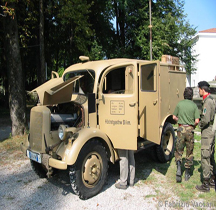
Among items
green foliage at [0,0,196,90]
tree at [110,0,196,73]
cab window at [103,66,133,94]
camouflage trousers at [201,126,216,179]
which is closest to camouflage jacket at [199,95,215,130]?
camouflage trousers at [201,126,216,179]

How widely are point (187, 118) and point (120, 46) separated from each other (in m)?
15.2

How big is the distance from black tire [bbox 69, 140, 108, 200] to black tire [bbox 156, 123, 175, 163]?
6.22 ft

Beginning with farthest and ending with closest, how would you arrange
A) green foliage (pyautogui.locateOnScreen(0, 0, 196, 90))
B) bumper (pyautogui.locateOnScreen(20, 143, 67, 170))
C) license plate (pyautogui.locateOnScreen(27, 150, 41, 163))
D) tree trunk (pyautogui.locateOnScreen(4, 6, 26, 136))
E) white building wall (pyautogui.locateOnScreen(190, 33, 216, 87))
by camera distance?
white building wall (pyautogui.locateOnScreen(190, 33, 216, 87)) < green foliage (pyautogui.locateOnScreen(0, 0, 196, 90)) < tree trunk (pyautogui.locateOnScreen(4, 6, 26, 136)) < license plate (pyautogui.locateOnScreen(27, 150, 41, 163)) < bumper (pyautogui.locateOnScreen(20, 143, 67, 170))

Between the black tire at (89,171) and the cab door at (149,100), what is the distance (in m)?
1.02

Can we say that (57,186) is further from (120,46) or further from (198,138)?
(120,46)

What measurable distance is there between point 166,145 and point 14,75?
223 inches

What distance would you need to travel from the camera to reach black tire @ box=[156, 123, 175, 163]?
564 centimetres

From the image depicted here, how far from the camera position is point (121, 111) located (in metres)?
4.33

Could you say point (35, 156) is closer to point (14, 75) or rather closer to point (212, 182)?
point (212, 182)

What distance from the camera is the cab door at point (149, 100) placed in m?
4.52

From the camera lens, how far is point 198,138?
8328mm

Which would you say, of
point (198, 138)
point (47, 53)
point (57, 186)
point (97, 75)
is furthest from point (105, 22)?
point (57, 186)

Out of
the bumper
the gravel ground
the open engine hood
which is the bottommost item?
the gravel ground

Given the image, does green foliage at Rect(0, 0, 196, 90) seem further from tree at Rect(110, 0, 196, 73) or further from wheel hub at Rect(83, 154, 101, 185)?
wheel hub at Rect(83, 154, 101, 185)
